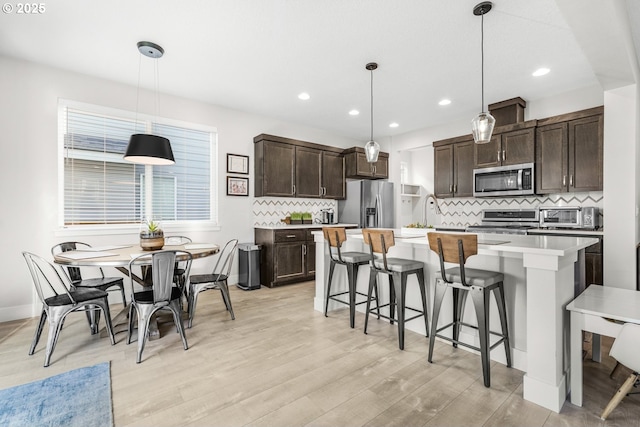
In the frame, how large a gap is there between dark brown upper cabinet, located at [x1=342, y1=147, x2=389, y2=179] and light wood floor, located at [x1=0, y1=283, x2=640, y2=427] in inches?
138

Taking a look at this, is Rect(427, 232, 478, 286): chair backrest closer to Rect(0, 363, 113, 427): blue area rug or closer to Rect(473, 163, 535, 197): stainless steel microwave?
Rect(0, 363, 113, 427): blue area rug

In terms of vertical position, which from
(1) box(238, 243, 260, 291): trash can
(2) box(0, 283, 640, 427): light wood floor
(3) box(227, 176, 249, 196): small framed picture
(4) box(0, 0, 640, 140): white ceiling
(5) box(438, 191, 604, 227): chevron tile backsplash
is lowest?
(2) box(0, 283, 640, 427): light wood floor

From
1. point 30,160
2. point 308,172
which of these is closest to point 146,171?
point 30,160

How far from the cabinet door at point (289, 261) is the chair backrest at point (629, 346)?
3817mm

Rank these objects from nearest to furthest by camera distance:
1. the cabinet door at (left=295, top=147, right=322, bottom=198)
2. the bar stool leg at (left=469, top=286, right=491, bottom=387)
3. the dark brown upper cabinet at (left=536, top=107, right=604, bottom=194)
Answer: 1. the bar stool leg at (left=469, top=286, right=491, bottom=387)
2. the dark brown upper cabinet at (left=536, top=107, right=604, bottom=194)
3. the cabinet door at (left=295, top=147, right=322, bottom=198)

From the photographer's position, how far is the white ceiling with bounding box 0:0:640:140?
98.2 inches

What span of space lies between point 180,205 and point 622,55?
504cm

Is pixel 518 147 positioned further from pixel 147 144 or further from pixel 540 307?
pixel 147 144

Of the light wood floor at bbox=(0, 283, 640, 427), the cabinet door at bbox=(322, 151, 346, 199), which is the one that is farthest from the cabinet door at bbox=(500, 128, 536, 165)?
the light wood floor at bbox=(0, 283, 640, 427)

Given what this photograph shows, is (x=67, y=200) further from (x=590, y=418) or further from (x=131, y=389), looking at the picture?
(x=590, y=418)

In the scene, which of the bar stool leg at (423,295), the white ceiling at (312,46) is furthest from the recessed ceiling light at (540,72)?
the bar stool leg at (423,295)

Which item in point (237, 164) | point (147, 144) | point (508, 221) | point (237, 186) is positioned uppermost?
point (237, 164)

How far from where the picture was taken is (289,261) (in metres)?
4.84

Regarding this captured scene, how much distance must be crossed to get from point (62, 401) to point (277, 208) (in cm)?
390
